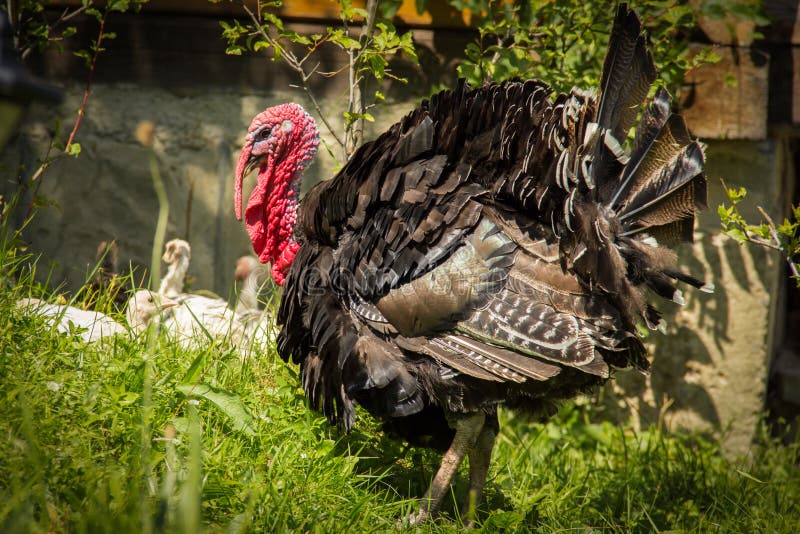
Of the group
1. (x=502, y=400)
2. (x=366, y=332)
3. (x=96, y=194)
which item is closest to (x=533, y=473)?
(x=502, y=400)

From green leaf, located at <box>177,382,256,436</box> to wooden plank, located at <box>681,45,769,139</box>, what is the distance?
10.5 ft

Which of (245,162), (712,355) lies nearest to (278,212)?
(245,162)

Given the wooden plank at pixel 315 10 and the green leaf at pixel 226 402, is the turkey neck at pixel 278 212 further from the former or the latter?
the wooden plank at pixel 315 10

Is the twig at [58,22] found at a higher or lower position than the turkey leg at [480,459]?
higher

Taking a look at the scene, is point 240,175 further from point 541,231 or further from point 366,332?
point 541,231

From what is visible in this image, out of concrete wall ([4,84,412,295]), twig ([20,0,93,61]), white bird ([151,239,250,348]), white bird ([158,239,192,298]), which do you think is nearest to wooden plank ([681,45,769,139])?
concrete wall ([4,84,412,295])

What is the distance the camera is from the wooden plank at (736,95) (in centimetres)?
461

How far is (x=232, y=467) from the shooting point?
2951mm

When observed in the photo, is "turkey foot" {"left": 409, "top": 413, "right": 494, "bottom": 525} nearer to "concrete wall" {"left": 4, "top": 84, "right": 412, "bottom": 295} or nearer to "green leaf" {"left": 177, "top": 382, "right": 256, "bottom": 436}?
"green leaf" {"left": 177, "top": 382, "right": 256, "bottom": 436}

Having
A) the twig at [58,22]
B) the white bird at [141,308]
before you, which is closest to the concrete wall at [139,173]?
the twig at [58,22]

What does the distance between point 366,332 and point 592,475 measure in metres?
1.92

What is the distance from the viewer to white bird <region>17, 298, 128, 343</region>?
131 inches

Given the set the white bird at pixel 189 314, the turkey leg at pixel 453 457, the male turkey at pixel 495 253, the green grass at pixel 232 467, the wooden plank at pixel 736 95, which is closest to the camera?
the green grass at pixel 232 467

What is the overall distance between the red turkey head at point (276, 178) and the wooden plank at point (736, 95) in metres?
2.52
